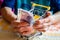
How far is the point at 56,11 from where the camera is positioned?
1169 mm

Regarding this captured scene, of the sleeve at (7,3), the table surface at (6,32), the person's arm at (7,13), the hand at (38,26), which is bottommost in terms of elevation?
the table surface at (6,32)

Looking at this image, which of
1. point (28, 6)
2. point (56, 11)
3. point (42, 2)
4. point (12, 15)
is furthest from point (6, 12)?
point (56, 11)

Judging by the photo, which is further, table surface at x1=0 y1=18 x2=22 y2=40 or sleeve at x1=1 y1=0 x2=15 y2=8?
sleeve at x1=1 y1=0 x2=15 y2=8

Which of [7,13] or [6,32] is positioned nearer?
[6,32]

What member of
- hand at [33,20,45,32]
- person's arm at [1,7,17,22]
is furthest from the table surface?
hand at [33,20,45,32]

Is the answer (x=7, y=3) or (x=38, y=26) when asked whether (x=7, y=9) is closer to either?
(x=7, y=3)

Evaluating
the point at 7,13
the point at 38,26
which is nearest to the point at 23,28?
the point at 38,26

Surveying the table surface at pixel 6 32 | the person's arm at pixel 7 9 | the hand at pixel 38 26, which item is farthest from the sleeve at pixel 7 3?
the hand at pixel 38 26

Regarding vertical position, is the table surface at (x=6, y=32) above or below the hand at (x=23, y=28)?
below

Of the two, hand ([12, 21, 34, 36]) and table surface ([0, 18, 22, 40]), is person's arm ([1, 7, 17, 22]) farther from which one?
hand ([12, 21, 34, 36])

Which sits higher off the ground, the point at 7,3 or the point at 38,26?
the point at 7,3

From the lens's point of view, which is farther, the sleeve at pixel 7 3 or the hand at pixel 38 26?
the sleeve at pixel 7 3

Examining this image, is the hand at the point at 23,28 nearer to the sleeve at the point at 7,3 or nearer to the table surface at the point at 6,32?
the table surface at the point at 6,32

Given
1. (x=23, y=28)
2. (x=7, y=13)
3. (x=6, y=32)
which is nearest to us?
(x=23, y=28)
